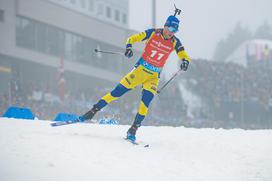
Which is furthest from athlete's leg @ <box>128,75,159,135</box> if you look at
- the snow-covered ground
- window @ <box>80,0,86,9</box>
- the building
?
window @ <box>80,0,86,9</box>

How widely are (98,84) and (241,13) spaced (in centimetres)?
10357

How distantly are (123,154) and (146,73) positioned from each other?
7.05 feet

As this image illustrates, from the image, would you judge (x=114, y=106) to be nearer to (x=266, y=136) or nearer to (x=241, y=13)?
(x=266, y=136)

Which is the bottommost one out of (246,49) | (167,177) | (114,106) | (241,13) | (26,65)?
(167,177)

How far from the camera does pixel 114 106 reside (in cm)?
3081

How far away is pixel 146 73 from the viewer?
9852mm

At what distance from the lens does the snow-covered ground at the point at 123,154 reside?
22.5ft

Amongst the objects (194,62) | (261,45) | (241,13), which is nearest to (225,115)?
(194,62)

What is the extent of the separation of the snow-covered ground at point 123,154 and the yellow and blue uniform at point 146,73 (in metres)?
0.70

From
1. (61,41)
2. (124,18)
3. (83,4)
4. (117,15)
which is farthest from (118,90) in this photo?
(124,18)

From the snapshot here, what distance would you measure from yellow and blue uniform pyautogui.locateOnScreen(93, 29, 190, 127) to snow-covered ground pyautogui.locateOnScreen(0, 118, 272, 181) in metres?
0.70

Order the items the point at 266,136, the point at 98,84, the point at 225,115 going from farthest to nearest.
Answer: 1. the point at 98,84
2. the point at 225,115
3. the point at 266,136

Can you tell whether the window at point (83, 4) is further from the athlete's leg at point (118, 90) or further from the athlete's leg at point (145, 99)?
the athlete's leg at point (145, 99)

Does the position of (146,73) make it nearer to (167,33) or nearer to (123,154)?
(167,33)
